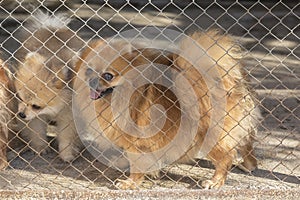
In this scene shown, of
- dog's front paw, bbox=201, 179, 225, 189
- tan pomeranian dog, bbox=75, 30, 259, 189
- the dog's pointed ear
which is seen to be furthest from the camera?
the dog's pointed ear

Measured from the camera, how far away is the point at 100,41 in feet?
13.1

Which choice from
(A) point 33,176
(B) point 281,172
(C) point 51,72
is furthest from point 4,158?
(B) point 281,172

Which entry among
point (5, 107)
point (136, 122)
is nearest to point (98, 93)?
point (136, 122)

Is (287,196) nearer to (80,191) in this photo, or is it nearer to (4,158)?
(80,191)

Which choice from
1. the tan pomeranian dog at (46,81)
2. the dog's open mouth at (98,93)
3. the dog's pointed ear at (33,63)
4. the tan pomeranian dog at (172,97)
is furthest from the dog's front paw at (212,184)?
the dog's pointed ear at (33,63)

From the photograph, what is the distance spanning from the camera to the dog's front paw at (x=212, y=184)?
158 inches

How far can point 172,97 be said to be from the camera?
150 inches

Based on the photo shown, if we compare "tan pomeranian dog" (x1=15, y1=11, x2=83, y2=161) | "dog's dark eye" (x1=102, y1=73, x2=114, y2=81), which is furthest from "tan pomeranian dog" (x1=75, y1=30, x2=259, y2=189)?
"tan pomeranian dog" (x1=15, y1=11, x2=83, y2=161)

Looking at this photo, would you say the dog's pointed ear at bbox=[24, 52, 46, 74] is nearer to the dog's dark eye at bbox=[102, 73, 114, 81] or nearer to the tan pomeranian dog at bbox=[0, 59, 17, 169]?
the tan pomeranian dog at bbox=[0, 59, 17, 169]

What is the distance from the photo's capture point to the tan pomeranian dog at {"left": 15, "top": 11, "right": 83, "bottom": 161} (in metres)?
4.17

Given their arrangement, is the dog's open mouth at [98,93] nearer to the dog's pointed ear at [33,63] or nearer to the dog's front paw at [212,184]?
the dog's pointed ear at [33,63]

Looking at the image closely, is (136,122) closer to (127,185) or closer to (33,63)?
(127,185)

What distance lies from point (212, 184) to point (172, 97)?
638 mm

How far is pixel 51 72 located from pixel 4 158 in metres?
0.68
